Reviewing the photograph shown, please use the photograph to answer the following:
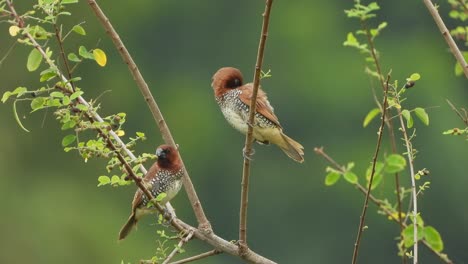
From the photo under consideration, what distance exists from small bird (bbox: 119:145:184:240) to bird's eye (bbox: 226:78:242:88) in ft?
1.76

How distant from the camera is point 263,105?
7.20 meters

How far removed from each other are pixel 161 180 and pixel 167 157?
0.19 meters

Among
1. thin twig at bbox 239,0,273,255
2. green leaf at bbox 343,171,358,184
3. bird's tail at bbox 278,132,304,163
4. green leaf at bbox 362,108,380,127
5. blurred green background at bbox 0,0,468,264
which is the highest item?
green leaf at bbox 343,171,358,184

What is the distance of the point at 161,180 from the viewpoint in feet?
22.4

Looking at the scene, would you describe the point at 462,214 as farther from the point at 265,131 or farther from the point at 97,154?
the point at 97,154

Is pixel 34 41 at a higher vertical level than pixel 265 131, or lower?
higher

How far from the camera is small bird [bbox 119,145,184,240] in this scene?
6492 millimetres

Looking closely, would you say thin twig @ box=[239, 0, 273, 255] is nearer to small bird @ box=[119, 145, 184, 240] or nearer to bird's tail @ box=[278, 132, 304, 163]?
small bird @ box=[119, 145, 184, 240]

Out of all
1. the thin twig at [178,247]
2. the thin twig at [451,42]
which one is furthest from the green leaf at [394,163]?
the thin twig at [178,247]

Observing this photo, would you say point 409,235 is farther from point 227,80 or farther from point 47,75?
point 227,80

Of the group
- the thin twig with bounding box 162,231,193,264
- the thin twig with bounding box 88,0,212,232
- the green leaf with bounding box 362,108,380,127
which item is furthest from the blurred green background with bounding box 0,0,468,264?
the green leaf with bounding box 362,108,380,127

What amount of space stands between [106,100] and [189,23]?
186 inches

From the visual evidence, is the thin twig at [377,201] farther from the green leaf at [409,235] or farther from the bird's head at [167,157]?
the bird's head at [167,157]

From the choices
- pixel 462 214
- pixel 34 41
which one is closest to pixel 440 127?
pixel 462 214
